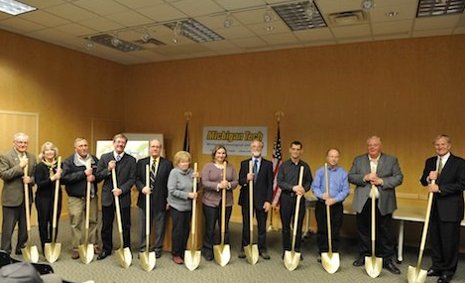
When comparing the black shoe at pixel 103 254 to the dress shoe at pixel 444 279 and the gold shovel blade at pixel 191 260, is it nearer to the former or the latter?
the gold shovel blade at pixel 191 260

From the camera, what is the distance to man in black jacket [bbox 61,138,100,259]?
4512 mm

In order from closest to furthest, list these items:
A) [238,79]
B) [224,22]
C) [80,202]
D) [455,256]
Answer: [455,256]
[80,202]
[224,22]
[238,79]

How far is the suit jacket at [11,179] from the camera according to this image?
437 cm

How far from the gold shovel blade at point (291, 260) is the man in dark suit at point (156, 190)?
154 cm

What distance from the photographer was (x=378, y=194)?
14.2 ft

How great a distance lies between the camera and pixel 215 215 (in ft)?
15.2

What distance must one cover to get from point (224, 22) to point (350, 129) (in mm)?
2665

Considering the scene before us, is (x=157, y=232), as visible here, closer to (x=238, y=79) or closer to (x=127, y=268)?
(x=127, y=268)

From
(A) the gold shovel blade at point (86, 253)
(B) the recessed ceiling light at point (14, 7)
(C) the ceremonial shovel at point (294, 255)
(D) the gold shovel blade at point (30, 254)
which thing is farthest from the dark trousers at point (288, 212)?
(B) the recessed ceiling light at point (14, 7)

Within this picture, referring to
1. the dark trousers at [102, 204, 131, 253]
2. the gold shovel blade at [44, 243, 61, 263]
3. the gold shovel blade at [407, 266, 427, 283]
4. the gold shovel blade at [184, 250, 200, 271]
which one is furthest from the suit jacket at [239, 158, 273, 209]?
the gold shovel blade at [44, 243, 61, 263]

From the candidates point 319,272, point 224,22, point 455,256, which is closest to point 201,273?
point 319,272

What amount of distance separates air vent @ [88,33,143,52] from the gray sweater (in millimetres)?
2854

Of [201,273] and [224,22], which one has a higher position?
[224,22]

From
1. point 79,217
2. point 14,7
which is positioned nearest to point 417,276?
point 79,217
